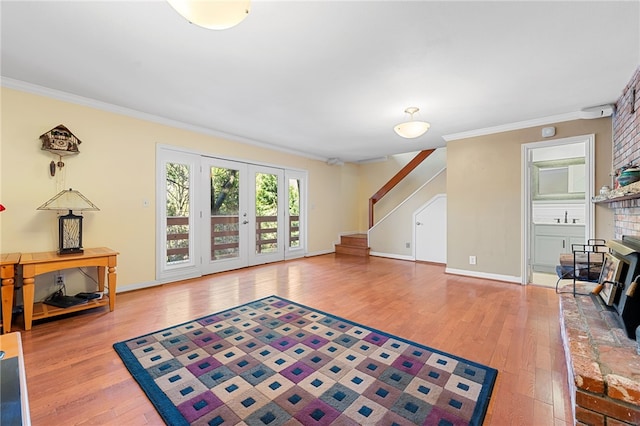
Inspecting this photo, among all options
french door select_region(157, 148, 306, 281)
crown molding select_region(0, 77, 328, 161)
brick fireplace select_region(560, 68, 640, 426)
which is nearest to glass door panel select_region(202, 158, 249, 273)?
french door select_region(157, 148, 306, 281)

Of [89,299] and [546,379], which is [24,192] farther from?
[546,379]

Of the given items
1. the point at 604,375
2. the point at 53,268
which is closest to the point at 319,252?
the point at 53,268

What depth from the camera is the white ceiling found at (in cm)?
179

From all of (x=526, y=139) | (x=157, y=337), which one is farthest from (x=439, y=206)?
(x=157, y=337)

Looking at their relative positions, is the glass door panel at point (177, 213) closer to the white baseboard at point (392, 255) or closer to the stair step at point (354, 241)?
the stair step at point (354, 241)

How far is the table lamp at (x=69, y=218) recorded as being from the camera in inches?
113

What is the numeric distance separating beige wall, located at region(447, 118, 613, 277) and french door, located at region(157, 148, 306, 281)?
3.25 meters

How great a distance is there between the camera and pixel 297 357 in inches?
80.6

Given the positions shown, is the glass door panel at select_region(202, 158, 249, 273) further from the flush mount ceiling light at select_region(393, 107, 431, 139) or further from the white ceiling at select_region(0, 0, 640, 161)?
the flush mount ceiling light at select_region(393, 107, 431, 139)

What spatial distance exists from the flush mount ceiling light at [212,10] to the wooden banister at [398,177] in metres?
5.30

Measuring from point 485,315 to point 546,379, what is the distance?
110cm

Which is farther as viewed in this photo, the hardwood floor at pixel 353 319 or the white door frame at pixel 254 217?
the white door frame at pixel 254 217

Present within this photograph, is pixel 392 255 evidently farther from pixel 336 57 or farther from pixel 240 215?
pixel 336 57

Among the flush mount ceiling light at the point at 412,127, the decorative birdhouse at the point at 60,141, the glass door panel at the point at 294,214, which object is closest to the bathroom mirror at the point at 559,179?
the flush mount ceiling light at the point at 412,127
